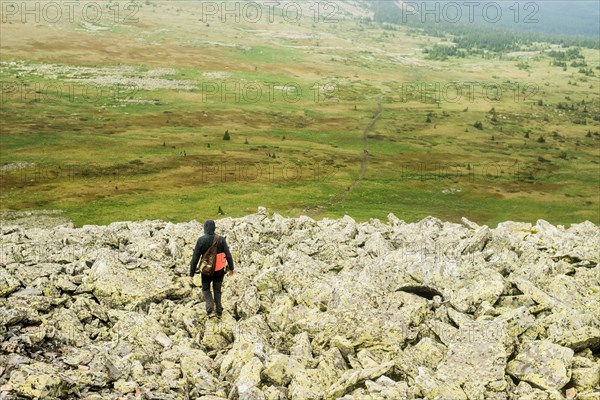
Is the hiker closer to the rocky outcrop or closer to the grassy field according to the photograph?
the rocky outcrop

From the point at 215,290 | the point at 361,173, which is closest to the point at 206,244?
the point at 215,290

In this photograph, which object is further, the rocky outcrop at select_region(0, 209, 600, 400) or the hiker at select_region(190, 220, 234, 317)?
the hiker at select_region(190, 220, 234, 317)

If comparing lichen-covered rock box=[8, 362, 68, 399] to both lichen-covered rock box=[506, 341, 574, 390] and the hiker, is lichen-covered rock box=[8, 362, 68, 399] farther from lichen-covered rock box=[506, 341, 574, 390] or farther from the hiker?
lichen-covered rock box=[506, 341, 574, 390]

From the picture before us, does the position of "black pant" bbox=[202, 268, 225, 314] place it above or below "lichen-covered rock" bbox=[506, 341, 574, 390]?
above

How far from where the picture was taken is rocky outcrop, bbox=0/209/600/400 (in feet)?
51.9

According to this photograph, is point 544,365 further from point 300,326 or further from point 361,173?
point 361,173

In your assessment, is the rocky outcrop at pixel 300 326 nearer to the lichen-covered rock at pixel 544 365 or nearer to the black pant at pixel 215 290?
the lichen-covered rock at pixel 544 365

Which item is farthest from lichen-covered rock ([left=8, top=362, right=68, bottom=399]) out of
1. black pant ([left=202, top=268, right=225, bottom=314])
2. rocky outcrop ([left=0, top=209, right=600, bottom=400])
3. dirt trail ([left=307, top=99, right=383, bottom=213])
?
dirt trail ([left=307, top=99, right=383, bottom=213])

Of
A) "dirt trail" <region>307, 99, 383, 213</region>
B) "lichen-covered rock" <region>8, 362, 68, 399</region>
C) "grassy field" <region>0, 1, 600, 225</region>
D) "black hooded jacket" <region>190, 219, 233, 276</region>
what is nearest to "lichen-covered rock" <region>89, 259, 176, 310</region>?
"black hooded jacket" <region>190, 219, 233, 276</region>

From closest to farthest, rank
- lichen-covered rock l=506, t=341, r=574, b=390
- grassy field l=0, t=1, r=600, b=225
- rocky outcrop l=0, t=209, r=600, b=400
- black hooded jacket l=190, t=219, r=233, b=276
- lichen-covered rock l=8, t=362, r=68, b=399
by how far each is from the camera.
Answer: lichen-covered rock l=8, t=362, r=68, b=399 < rocky outcrop l=0, t=209, r=600, b=400 < lichen-covered rock l=506, t=341, r=574, b=390 < black hooded jacket l=190, t=219, r=233, b=276 < grassy field l=0, t=1, r=600, b=225

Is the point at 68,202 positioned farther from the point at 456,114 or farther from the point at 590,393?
the point at 456,114

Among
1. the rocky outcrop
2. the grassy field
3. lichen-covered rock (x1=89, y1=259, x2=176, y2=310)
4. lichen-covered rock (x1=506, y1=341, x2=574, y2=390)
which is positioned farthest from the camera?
the grassy field

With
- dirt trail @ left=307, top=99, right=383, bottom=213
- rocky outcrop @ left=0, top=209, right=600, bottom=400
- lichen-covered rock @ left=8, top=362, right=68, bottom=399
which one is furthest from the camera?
dirt trail @ left=307, top=99, right=383, bottom=213

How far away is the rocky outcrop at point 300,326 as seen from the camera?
1582 centimetres
